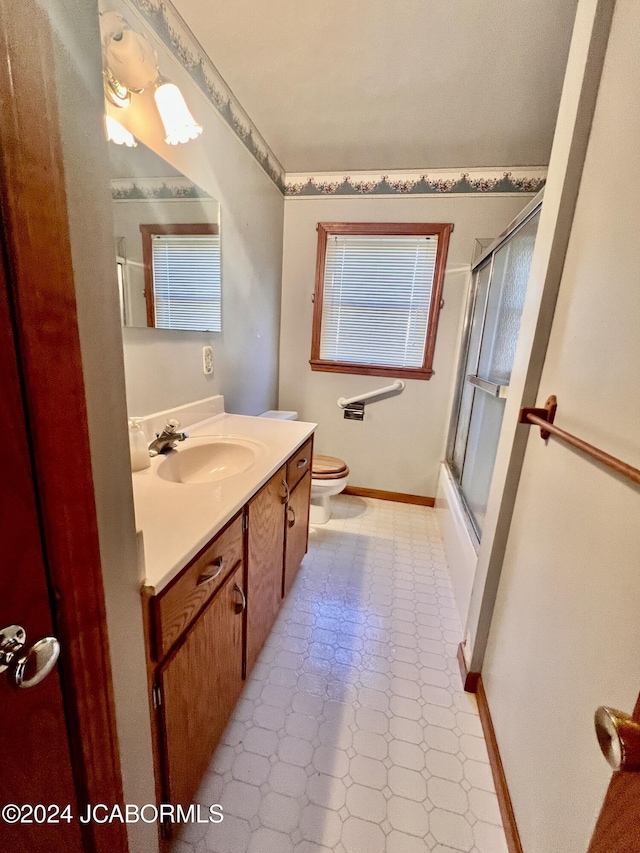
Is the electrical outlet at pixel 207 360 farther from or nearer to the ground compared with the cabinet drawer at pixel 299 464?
farther from the ground

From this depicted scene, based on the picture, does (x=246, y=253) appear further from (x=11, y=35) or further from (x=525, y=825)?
(x=525, y=825)

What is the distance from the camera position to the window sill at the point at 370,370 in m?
2.58

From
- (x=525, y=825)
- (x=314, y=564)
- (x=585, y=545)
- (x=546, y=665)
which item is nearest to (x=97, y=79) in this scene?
(x=585, y=545)

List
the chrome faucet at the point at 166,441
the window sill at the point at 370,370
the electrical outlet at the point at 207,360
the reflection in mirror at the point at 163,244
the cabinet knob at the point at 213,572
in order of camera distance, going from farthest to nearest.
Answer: the window sill at the point at 370,370 < the electrical outlet at the point at 207,360 < the chrome faucet at the point at 166,441 < the reflection in mirror at the point at 163,244 < the cabinet knob at the point at 213,572

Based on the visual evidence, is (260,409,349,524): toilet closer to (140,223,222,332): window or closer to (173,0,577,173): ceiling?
(140,223,222,332): window

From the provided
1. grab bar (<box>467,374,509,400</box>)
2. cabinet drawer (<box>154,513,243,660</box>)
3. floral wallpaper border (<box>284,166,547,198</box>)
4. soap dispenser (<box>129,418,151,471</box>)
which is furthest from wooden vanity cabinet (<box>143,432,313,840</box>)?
floral wallpaper border (<box>284,166,547,198</box>)

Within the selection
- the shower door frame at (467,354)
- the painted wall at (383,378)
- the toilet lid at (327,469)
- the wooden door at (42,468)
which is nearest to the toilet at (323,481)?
the toilet lid at (327,469)

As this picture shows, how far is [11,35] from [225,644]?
118cm

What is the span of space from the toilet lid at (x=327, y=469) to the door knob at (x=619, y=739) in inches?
73.4

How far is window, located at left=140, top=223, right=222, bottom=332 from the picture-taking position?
132cm

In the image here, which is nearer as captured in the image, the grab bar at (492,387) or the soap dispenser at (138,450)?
the soap dispenser at (138,450)

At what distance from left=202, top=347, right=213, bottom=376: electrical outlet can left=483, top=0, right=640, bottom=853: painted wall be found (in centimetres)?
138

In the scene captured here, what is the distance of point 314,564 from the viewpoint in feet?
6.63

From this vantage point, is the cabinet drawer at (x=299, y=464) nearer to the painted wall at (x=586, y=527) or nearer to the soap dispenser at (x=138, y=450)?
the soap dispenser at (x=138, y=450)
